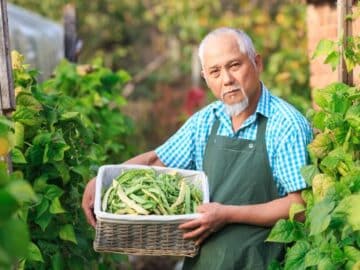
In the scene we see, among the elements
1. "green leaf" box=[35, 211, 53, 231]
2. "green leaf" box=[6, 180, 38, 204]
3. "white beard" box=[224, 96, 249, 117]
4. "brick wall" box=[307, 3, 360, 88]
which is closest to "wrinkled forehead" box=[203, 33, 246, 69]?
"white beard" box=[224, 96, 249, 117]

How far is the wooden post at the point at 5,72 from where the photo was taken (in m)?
3.04

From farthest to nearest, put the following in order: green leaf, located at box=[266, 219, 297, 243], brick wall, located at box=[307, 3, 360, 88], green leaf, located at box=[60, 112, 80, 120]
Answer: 1. brick wall, located at box=[307, 3, 360, 88]
2. green leaf, located at box=[60, 112, 80, 120]
3. green leaf, located at box=[266, 219, 297, 243]

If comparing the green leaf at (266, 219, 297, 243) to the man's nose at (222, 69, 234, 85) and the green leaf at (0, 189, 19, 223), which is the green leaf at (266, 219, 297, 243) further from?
the green leaf at (0, 189, 19, 223)

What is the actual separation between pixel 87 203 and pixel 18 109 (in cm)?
51

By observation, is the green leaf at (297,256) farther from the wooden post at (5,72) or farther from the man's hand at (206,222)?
the wooden post at (5,72)

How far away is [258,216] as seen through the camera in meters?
3.06

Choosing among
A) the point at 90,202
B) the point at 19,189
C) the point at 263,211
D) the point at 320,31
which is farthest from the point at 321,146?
the point at 320,31

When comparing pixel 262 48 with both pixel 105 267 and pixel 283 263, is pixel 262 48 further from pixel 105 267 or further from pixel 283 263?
pixel 283 263

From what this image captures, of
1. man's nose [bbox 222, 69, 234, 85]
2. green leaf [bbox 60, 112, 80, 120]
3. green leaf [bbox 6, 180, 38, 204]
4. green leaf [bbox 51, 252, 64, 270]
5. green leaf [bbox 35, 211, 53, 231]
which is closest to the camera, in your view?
green leaf [bbox 6, 180, 38, 204]

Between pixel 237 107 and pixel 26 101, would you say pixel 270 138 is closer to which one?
pixel 237 107

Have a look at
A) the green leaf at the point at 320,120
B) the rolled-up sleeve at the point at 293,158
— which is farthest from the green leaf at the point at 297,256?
the green leaf at the point at 320,120

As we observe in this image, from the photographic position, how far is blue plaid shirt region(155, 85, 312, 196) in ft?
10.1

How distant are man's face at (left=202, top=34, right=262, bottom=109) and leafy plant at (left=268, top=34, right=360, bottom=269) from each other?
0.28 meters

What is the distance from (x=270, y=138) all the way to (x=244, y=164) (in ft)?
0.49
